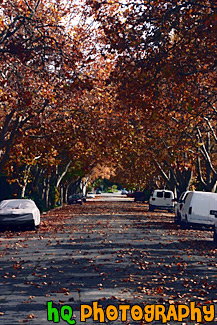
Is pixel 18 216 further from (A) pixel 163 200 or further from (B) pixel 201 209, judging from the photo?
(A) pixel 163 200

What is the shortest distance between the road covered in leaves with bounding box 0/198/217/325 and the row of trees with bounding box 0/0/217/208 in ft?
14.9

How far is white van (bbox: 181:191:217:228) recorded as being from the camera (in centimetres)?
2653

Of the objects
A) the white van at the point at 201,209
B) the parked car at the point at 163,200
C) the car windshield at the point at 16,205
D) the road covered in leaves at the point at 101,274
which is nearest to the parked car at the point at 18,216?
the car windshield at the point at 16,205

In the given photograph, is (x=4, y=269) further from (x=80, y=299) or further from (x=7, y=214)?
(x=7, y=214)

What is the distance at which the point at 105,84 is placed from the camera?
17.5 metres

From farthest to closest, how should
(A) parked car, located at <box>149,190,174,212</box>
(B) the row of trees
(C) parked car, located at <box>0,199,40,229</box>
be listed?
(A) parked car, located at <box>149,190,174,212</box>, (C) parked car, located at <box>0,199,40,229</box>, (B) the row of trees

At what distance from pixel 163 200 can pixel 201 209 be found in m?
23.5

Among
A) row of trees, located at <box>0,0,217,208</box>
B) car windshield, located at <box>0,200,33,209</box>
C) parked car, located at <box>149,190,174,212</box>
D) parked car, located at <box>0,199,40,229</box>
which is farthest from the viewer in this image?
parked car, located at <box>149,190,174,212</box>

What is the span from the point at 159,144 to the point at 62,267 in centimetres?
3231

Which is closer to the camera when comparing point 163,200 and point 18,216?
point 18,216

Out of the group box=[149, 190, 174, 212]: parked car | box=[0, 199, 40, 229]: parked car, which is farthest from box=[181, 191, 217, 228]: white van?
box=[149, 190, 174, 212]: parked car

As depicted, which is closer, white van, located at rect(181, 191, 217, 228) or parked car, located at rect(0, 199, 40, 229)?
parked car, located at rect(0, 199, 40, 229)

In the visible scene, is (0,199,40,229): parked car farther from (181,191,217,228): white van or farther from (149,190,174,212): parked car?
(149,190,174,212): parked car

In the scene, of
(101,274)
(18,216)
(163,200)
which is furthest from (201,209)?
(163,200)
